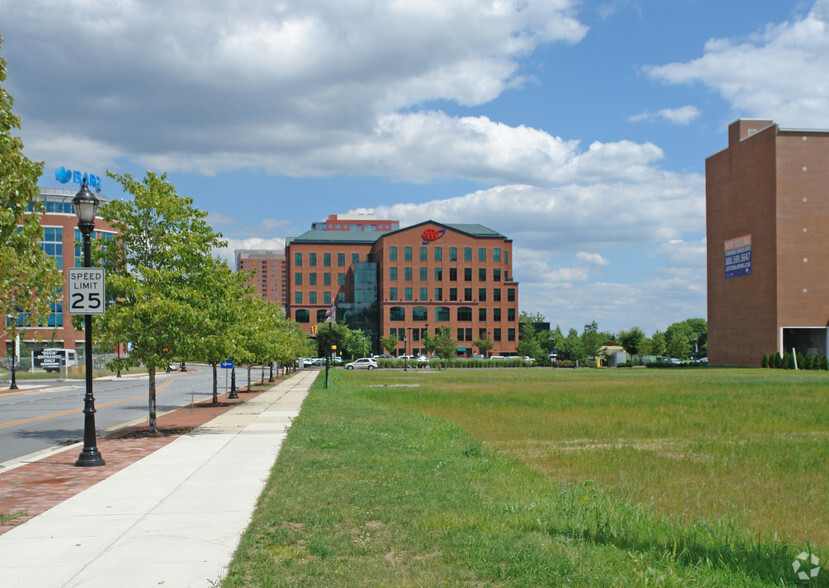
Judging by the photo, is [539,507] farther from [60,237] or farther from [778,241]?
[60,237]

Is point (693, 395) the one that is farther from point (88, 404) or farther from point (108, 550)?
point (108, 550)

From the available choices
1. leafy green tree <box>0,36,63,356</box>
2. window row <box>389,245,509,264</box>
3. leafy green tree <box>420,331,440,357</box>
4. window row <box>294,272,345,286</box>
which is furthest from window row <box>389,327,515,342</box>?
leafy green tree <box>0,36,63,356</box>

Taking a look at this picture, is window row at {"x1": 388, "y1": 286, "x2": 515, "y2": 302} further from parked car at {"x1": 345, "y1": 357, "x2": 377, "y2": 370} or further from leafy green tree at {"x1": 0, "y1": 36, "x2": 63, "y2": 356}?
leafy green tree at {"x1": 0, "y1": 36, "x2": 63, "y2": 356}

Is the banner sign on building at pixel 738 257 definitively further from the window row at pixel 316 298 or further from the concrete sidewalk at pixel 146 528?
the concrete sidewalk at pixel 146 528

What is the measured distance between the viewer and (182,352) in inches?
718

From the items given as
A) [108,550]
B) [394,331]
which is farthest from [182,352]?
[394,331]

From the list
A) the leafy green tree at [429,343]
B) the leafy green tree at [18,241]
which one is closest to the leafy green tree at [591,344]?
the leafy green tree at [429,343]

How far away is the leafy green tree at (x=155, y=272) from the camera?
681 inches

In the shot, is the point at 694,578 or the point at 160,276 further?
the point at 160,276

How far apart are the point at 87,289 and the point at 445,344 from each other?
96714 millimetres

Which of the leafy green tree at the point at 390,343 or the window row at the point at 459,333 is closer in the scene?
the leafy green tree at the point at 390,343

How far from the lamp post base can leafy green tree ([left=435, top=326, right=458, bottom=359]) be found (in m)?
97.0

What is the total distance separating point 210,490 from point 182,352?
8656 millimetres

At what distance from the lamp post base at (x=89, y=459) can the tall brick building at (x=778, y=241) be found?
83003 mm
